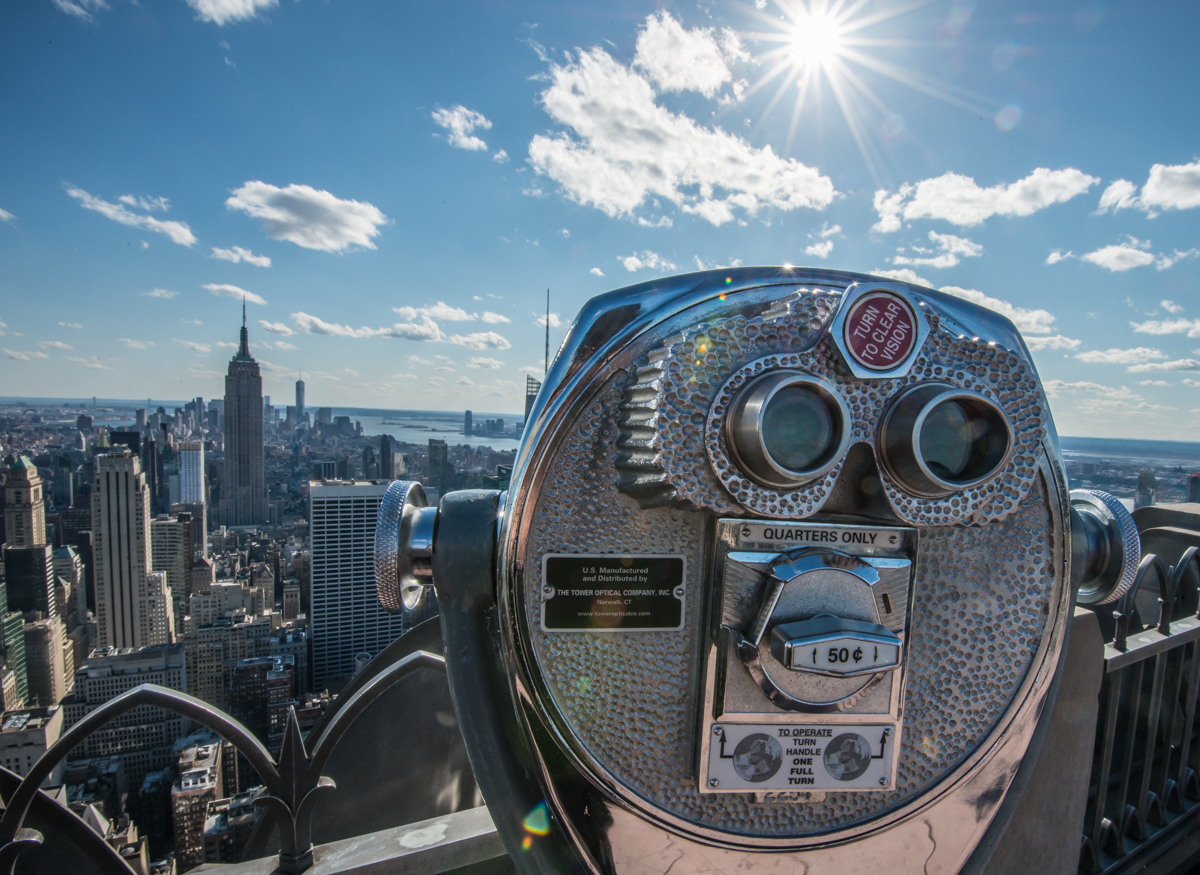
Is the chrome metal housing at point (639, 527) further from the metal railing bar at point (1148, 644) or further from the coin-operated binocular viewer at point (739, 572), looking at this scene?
the metal railing bar at point (1148, 644)

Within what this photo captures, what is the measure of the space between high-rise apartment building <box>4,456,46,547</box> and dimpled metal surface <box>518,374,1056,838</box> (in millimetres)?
35038

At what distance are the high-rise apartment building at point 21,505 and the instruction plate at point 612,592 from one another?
115 ft

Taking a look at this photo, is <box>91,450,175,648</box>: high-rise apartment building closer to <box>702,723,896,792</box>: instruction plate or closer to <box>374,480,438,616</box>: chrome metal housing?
<box>374,480,438,616</box>: chrome metal housing

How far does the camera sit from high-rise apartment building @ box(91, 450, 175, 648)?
3103cm

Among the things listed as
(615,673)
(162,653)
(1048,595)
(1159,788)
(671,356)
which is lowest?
(162,653)

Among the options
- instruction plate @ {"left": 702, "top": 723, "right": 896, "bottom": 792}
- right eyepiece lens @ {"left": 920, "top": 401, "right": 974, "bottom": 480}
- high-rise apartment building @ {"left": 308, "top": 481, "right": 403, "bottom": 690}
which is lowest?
high-rise apartment building @ {"left": 308, "top": 481, "right": 403, "bottom": 690}

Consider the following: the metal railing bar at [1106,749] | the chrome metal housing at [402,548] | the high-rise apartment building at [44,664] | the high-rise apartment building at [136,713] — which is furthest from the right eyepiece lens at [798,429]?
the high-rise apartment building at [44,664]

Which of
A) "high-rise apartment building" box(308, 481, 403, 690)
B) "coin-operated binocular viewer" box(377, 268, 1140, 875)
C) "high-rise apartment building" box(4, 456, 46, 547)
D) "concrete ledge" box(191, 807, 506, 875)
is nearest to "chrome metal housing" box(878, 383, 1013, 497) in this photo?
"coin-operated binocular viewer" box(377, 268, 1140, 875)

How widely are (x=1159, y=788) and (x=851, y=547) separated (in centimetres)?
216

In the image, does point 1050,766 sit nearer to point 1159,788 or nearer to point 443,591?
point 1159,788

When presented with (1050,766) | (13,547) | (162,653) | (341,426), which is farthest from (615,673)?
(341,426)

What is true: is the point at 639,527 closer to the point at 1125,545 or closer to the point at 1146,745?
the point at 1125,545

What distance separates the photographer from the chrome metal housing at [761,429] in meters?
0.81

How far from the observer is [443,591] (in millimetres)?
1000
